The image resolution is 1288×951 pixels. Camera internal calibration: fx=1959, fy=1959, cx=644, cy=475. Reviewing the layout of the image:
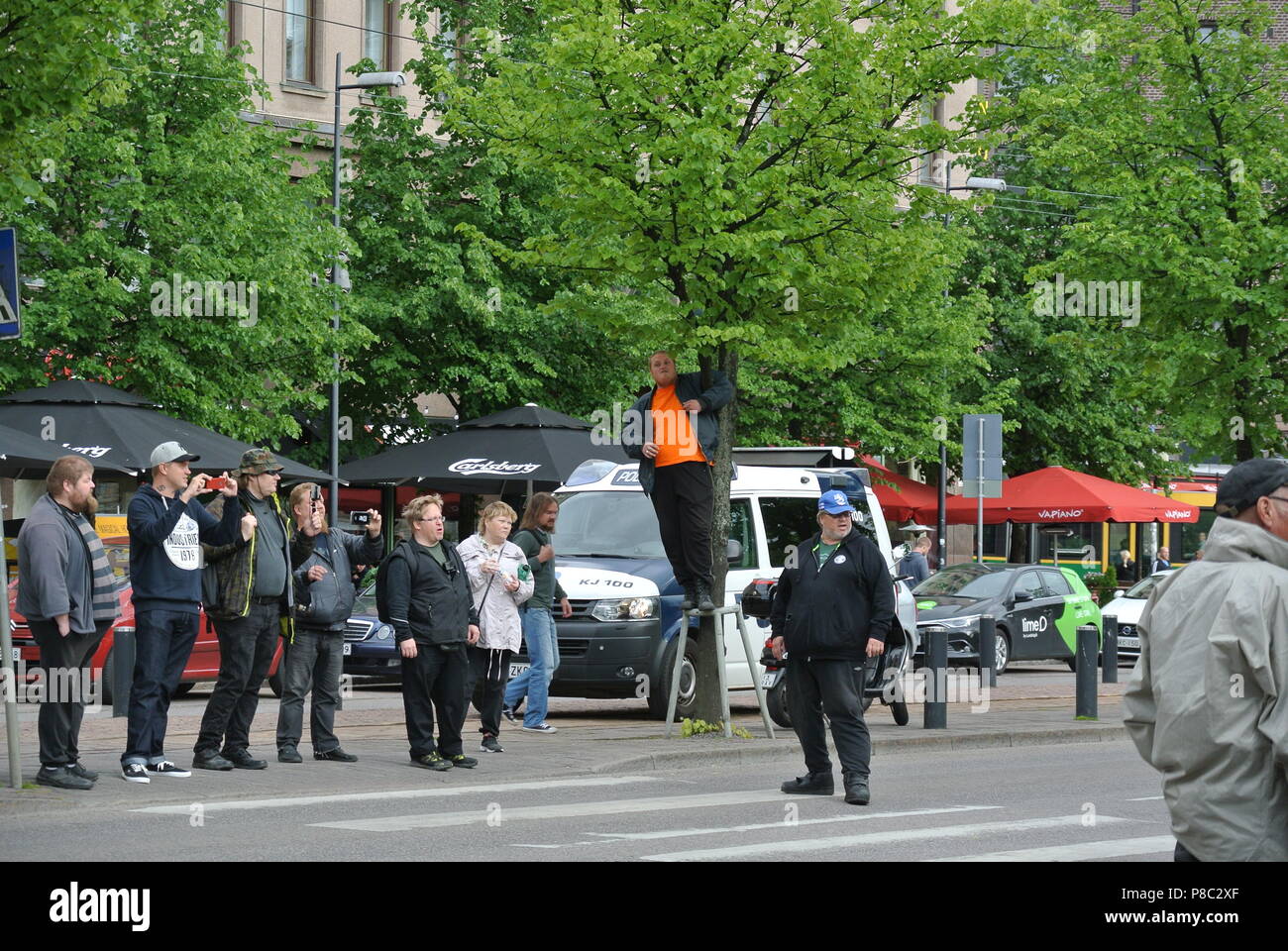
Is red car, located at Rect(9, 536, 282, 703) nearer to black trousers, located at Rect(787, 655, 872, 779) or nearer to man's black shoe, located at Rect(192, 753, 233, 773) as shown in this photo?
man's black shoe, located at Rect(192, 753, 233, 773)

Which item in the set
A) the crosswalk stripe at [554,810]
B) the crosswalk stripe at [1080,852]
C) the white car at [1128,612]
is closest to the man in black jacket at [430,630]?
the crosswalk stripe at [554,810]

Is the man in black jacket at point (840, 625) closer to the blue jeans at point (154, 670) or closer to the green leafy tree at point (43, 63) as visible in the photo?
the blue jeans at point (154, 670)

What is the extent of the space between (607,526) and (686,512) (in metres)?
3.92

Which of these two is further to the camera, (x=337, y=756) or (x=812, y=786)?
(x=337, y=756)

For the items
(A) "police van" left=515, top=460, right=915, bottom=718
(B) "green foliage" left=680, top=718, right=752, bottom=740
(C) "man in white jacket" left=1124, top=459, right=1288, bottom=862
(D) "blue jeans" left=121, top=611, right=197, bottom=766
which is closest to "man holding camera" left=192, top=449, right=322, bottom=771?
(D) "blue jeans" left=121, top=611, right=197, bottom=766

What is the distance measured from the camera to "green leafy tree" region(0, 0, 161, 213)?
13992 mm

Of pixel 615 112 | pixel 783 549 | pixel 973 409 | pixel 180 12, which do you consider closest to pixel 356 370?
pixel 180 12

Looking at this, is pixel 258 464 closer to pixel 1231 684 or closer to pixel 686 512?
pixel 686 512

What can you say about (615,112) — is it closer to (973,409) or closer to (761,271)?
(761,271)

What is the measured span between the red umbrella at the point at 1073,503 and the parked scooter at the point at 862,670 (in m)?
17.8

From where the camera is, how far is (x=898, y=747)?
15703 millimetres

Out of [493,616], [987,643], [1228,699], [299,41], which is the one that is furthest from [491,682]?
[299,41]

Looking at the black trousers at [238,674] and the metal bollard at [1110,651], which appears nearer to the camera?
the black trousers at [238,674]

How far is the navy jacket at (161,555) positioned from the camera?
11.4 metres
